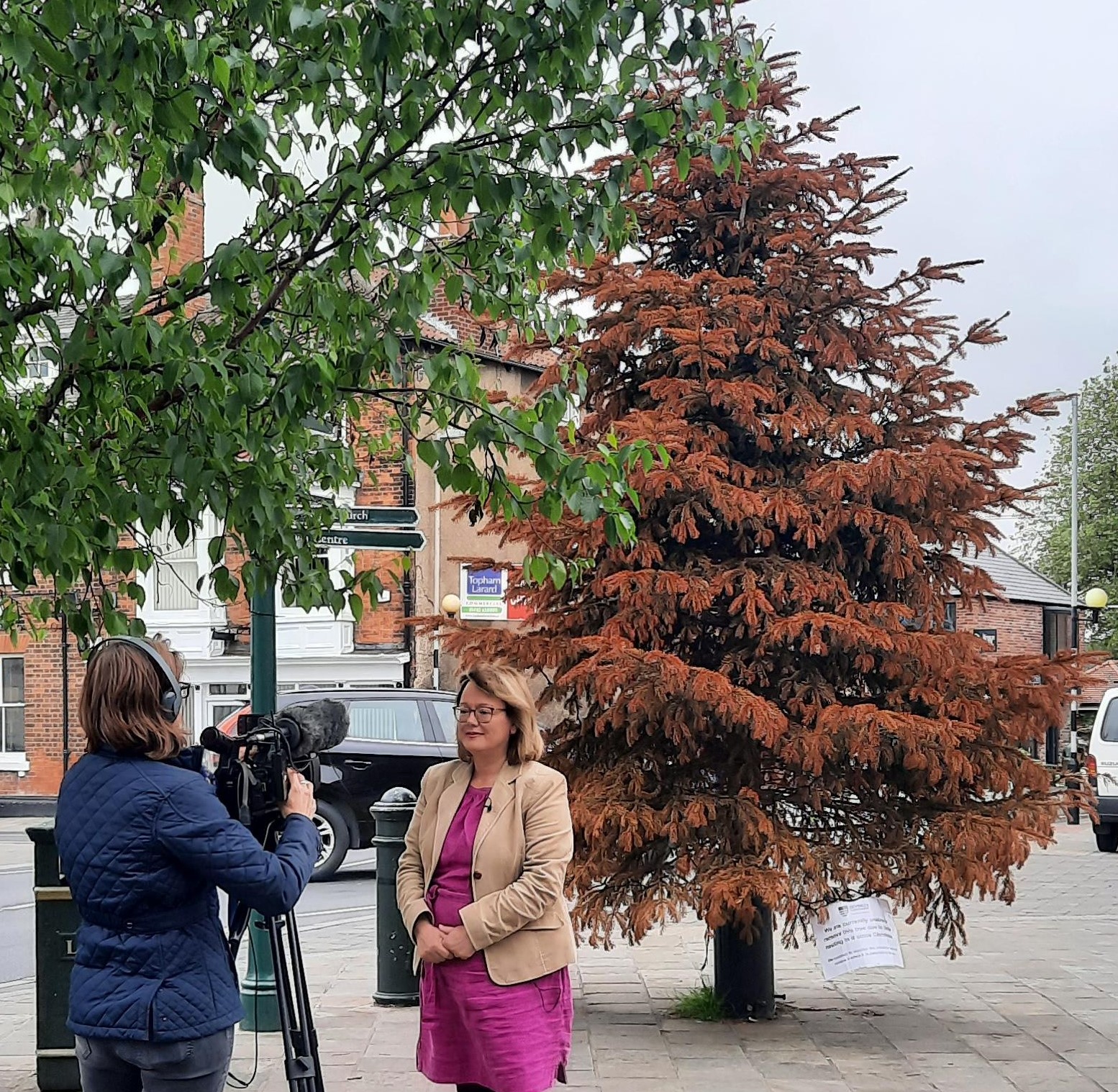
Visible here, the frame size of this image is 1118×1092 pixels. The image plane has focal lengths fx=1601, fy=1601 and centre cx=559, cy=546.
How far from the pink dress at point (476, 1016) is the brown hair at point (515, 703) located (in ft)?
0.65

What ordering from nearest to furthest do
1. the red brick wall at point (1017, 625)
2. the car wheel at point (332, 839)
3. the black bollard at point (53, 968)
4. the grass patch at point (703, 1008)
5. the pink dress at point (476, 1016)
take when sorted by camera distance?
the pink dress at point (476, 1016), the black bollard at point (53, 968), the grass patch at point (703, 1008), the car wheel at point (332, 839), the red brick wall at point (1017, 625)

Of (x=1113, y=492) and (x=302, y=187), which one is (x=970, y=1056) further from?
(x=1113, y=492)

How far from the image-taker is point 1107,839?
822 inches

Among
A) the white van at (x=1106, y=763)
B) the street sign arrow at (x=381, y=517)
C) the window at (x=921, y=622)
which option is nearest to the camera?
the window at (x=921, y=622)

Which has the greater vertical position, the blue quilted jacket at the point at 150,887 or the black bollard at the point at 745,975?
the blue quilted jacket at the point at 150,887

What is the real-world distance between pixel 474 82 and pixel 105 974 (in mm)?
2703

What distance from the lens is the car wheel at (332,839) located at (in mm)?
16203

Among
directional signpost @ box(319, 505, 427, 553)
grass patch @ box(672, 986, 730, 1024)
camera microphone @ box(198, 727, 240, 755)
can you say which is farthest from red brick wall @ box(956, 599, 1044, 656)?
camera microphone @ box(198, 727, 240, 755)

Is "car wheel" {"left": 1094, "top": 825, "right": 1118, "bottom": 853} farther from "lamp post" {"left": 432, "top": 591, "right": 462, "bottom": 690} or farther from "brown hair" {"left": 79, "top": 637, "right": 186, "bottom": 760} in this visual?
"brown hair" {"left": 79, "top": 637, "right": 186, "bottom": 760}

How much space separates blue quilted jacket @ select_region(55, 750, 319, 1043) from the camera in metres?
3.85

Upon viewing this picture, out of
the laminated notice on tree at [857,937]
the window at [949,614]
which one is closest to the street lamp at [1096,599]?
the window at [949,614]

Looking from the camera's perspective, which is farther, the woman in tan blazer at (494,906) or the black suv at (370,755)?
the black suv at (370,755)

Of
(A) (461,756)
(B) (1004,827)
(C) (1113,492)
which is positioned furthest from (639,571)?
(C) (1113,492)

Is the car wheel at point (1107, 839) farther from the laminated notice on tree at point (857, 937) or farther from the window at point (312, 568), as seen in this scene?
the window at point (312, 568)
